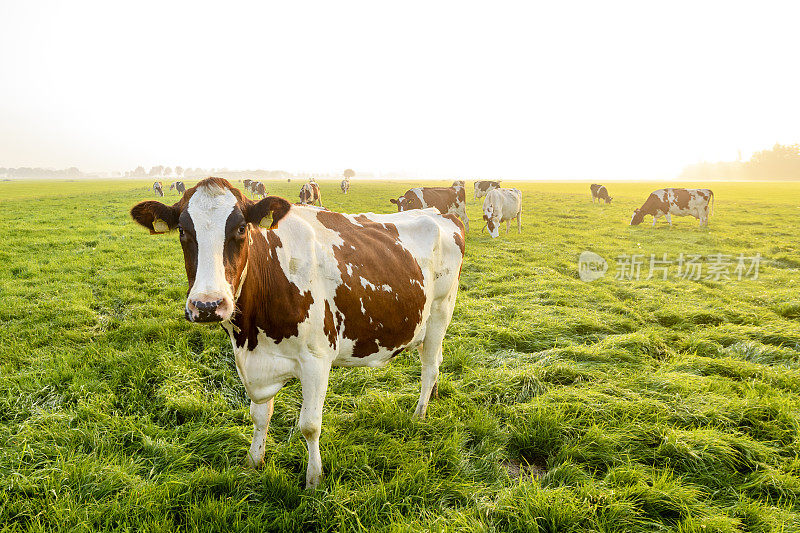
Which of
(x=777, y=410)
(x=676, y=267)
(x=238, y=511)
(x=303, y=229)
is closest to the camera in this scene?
(x=238, y=511)

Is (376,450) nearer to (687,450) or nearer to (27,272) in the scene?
(687,450)

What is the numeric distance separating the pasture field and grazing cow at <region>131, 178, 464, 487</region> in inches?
16.8

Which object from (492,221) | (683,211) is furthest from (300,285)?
(683,211)

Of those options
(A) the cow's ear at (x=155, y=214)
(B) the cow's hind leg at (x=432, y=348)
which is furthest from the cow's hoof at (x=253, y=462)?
(A) the cow's ear at (x=155, y=214)

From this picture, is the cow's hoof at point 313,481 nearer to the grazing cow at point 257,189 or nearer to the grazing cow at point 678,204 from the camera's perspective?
the grazing cow at point 678,204

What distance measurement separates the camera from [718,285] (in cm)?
860

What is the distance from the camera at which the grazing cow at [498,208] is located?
15258 mm

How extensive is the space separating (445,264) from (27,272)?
385 inches

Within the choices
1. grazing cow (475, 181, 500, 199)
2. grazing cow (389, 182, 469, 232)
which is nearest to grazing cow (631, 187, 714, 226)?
grazing cow (389, 182, 469, 232)

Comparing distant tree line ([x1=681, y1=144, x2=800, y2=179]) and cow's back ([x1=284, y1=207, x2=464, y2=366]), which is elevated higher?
distant tree line ([x1=681, y1=144, x2=800, y2=179])

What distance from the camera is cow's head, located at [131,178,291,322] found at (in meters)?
2.07

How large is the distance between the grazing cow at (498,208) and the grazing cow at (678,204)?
22.5 ft

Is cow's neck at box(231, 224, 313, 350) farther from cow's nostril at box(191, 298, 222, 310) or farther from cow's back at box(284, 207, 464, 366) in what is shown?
cow's nostril at box(191, 298, 222, 310)

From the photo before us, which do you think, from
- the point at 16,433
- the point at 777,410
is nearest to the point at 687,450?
the point at 777,410
